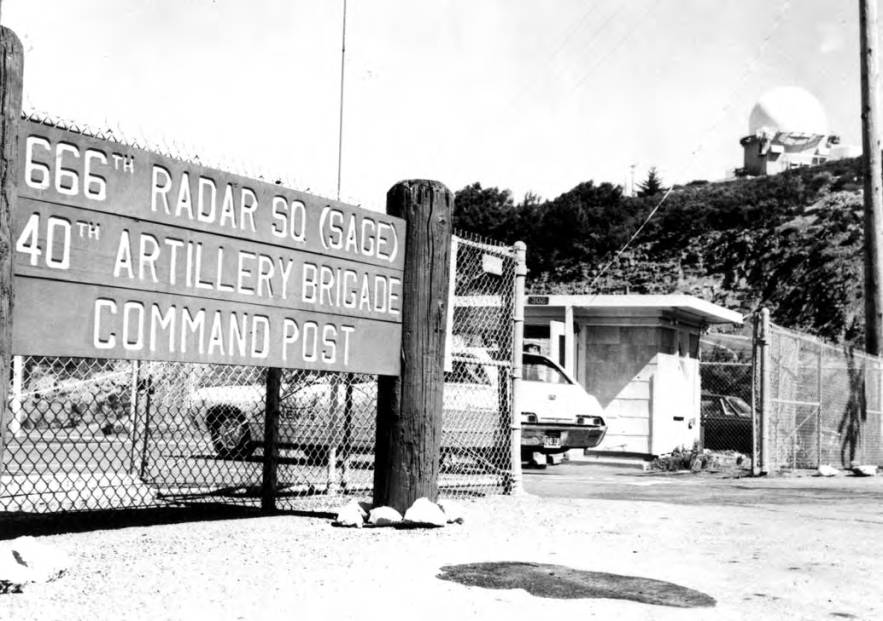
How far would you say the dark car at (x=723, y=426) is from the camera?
73.2 ft

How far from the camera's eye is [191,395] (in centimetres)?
1230

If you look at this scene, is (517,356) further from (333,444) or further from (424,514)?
(424,514)

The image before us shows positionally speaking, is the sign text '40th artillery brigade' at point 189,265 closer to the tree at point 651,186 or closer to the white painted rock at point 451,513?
the white painted rock at point 451,513

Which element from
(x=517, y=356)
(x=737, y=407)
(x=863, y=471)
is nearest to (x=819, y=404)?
(x=863, y=471)

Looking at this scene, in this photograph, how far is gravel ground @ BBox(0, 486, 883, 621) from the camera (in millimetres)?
4914

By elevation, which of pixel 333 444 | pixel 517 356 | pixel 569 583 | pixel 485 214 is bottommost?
pixel 569 583

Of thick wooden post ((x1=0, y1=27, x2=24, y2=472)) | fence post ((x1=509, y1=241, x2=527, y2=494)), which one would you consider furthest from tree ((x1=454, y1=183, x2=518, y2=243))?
thick wooden post ((x1=0, y1=27, x2=24, y2=472))

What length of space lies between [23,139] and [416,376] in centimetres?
330

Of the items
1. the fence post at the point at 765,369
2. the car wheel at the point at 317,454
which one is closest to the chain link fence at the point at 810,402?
the fence post at the point at 765,369

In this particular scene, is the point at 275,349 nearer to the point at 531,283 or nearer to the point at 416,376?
the point at 416,376

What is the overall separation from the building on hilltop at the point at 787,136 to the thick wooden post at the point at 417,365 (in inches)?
2669

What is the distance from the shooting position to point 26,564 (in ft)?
17.0

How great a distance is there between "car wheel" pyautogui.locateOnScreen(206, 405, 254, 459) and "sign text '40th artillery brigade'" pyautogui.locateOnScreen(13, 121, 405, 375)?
4.26m

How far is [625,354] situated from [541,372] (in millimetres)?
4817
